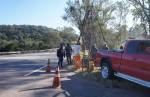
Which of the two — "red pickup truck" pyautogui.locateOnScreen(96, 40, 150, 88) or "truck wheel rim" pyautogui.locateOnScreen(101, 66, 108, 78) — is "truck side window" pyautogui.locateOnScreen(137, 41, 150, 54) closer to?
"red pickup truck" pyautogui.locateOnScreen(96, 40, 150, 88)

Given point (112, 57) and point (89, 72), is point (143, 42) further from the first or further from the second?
point (89, 72)

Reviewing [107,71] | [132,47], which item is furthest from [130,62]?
[107,71]

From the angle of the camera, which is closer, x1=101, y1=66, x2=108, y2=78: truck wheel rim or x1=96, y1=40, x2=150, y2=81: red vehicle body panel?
x1=96, y1=40, x2=150, y2=81: red vehicle body panel

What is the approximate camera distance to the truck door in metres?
13.4

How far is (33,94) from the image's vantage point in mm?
13625

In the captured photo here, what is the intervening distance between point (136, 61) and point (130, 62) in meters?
0.64

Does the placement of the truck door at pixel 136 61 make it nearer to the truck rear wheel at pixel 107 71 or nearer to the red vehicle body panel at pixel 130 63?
the red vehicle body panel at pixel 130 63

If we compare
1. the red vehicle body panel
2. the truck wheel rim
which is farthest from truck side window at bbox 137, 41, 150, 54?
the truck wheel rim

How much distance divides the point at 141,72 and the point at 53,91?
3276mm

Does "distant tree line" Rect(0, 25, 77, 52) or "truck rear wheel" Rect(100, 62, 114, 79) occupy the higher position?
"distant tree line" Rect(0, 25, 77, 52)

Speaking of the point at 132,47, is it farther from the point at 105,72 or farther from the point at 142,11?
the point at 142,11

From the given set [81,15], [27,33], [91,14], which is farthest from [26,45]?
[91,14]

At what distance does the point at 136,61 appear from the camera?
46.5 ft

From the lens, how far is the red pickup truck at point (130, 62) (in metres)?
13.5
